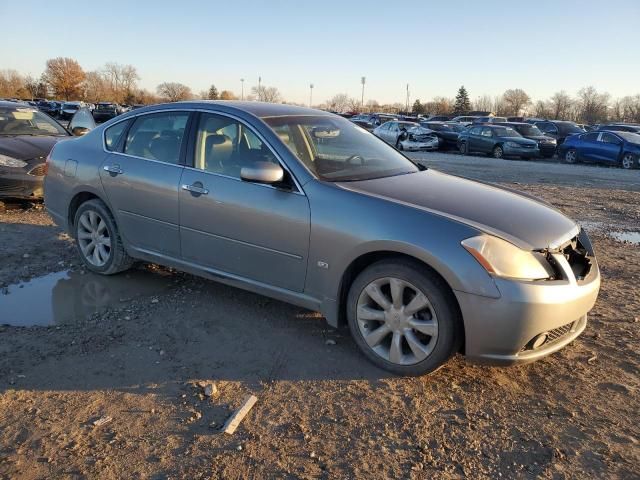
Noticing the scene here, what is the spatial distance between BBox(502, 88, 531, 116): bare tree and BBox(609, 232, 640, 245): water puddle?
266ft

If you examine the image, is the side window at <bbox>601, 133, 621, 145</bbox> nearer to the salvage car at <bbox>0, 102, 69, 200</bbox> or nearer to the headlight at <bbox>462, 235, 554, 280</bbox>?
the salvage car at <bbox>0, 102, 69, 200</bbox>

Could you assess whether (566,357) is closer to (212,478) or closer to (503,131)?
(212,478)

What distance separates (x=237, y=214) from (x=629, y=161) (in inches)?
745

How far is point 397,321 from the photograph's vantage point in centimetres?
342

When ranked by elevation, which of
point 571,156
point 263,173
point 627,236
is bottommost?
point 627,236

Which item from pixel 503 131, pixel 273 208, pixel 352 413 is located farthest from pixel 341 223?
pixel 503 131

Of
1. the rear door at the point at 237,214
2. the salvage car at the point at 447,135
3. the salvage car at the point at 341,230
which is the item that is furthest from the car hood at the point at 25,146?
the salvage car at the point at 447,135

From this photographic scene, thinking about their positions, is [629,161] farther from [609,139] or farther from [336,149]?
[336,149]

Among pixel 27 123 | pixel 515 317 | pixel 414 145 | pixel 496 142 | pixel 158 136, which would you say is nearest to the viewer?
pixel 515 317

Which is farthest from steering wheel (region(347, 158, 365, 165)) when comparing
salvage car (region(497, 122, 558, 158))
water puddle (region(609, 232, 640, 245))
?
salvage car (region(497, 122, 558, 158))

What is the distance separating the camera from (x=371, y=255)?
3498 millimetres

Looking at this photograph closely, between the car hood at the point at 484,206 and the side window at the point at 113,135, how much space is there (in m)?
2.43

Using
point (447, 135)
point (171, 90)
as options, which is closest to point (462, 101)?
point (171, 90)

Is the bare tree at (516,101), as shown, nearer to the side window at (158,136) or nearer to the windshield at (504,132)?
the windshield at (504,132)
